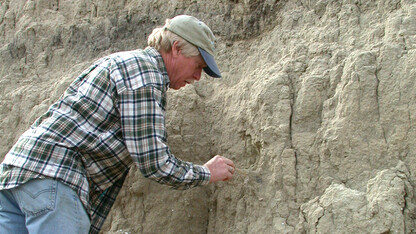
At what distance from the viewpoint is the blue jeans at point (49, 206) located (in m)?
2.05

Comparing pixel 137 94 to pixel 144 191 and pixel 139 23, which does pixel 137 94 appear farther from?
pixel 139 23

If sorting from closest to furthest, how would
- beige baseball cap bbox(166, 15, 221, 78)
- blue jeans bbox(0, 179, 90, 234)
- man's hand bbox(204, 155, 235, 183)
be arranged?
1. blue jeans bbox(0, 179, 90, 234)
2. beige baseball cap bbox(166, 15, 221, 78)
3. man's hand bbox(204, 155, 235, 183)

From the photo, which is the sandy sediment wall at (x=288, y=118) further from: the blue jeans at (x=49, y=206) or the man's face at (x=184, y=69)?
the blue jeans at (x=49, y=206)

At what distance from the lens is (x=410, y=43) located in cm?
266

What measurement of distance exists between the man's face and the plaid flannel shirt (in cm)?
16

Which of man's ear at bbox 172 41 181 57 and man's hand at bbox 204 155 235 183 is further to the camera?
man's hand at bbox 204 155 235 183

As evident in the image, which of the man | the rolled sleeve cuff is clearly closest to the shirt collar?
the man

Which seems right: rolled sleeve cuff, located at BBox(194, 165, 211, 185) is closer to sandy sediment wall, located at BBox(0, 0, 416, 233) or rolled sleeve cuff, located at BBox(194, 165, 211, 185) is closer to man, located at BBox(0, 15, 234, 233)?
man, located at BBox(0, 15, 234, 233)

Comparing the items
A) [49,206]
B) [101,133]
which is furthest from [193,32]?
[49,206]

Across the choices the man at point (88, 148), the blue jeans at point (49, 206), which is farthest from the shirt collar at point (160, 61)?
the blue jeans at point (49, 206)

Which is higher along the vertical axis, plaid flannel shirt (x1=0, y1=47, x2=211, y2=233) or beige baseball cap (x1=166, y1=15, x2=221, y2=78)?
beige baseball cap (x1=166, y1=15, x2=221, y2=78)

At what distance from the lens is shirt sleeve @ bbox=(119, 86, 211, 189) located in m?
2.13

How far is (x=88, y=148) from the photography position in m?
2.16

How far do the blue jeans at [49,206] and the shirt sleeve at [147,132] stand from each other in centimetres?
34
